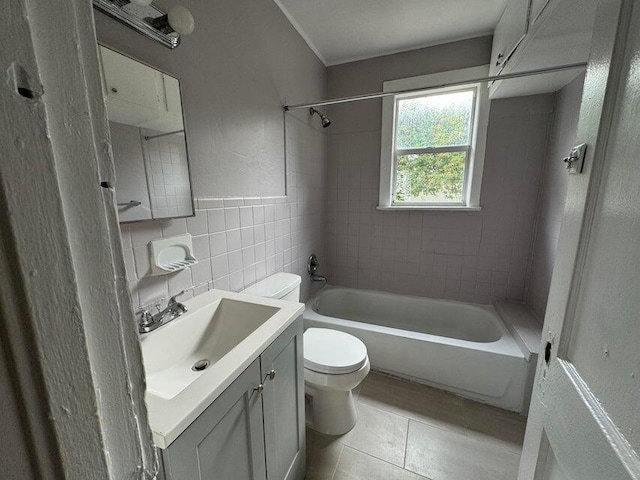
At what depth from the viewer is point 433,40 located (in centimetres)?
197

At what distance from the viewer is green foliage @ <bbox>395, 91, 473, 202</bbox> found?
2111mm

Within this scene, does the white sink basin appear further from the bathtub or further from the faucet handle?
the bathtub

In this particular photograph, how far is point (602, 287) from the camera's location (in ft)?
1.63

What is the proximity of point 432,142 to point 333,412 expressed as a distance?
2103 mm

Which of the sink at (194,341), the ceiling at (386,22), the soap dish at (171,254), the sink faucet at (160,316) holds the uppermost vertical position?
the ceiling at (386,22)

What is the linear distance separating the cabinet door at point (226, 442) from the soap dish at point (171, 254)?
523 mm

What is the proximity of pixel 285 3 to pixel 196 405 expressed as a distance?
2.11m

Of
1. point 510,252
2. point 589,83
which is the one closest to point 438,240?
point 510,252

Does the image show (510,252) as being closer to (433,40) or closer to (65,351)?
(433,40)

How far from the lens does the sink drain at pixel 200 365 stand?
0.97 metres

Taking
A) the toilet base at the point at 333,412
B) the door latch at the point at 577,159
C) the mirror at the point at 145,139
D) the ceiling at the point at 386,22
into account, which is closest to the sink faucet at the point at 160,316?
the mirror at the point at 145,139

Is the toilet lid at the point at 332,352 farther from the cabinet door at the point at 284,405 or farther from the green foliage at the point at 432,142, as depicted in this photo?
the green foliage at the point at 432,142

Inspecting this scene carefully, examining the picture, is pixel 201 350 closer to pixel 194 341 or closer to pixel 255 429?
pixel 194 341

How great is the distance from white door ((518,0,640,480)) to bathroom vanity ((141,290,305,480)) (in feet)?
2.49
